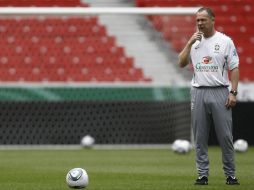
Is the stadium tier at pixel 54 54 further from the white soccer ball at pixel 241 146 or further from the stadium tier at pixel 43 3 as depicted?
the white soccer ball at pixel 241 146

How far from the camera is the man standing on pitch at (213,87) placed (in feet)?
31.2

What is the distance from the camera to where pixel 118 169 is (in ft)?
41.5

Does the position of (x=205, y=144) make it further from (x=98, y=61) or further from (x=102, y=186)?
(x=98, y=61)

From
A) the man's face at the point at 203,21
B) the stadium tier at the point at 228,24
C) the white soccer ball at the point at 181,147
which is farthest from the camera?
the stadium tier at the point at 228,24

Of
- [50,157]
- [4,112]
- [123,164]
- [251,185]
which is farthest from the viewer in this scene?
[4,112]

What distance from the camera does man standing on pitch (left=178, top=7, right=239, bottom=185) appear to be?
9.51m

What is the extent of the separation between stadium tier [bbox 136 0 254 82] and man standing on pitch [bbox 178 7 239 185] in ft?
36.1

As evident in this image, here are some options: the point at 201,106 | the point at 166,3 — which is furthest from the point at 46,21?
the point at 201,106

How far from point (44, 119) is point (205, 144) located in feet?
33.3

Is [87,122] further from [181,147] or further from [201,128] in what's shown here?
[201,128]

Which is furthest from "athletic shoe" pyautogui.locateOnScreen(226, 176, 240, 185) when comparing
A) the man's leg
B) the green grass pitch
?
the man's leg

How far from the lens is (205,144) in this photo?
9.70 metres

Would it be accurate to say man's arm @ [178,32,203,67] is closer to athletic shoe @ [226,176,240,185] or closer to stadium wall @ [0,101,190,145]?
athletic shoe @ [226,176,240,185]

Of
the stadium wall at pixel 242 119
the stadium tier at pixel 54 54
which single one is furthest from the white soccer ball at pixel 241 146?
the stadium tier at pixel 54 54
